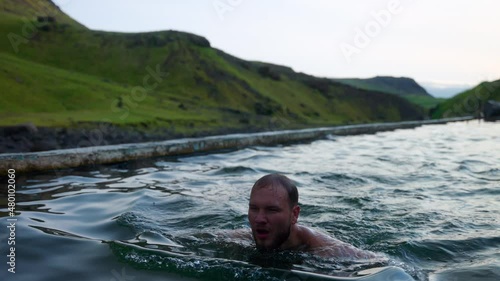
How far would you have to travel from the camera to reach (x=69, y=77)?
73.9ft

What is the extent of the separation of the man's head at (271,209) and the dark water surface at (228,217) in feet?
0.80

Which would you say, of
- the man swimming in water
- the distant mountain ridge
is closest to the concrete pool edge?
the man swimming in water

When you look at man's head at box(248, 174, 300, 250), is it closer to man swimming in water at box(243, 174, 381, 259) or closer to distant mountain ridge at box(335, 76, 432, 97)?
man swimming in water at box(243, 174, 381, 259)

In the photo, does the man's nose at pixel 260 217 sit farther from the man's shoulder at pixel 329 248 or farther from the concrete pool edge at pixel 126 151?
the concrete pool edge at pixel 126 151

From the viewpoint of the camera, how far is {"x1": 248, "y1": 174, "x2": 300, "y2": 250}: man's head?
3982 millimetres

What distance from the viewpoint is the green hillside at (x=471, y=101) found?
46.6m

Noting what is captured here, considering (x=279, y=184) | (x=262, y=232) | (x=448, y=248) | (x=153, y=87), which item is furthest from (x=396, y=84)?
(x=262, y=232)

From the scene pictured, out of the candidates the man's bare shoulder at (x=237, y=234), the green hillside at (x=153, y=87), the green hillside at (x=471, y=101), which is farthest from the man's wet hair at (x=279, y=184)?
the green hillside at (x=471, y=101)

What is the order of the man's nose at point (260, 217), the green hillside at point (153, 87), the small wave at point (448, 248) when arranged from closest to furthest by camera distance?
the man's nose at point (260, 217) < the small wave at point (448, 248) < the green hillside at point (153, 87)

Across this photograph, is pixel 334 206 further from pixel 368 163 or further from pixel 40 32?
pixel 40 32

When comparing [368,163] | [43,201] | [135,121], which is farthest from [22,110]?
[368,163]

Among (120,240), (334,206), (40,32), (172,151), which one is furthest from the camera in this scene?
(40,32)

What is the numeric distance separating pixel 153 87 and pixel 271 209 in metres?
25.6

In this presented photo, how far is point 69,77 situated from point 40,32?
11.8 metres
